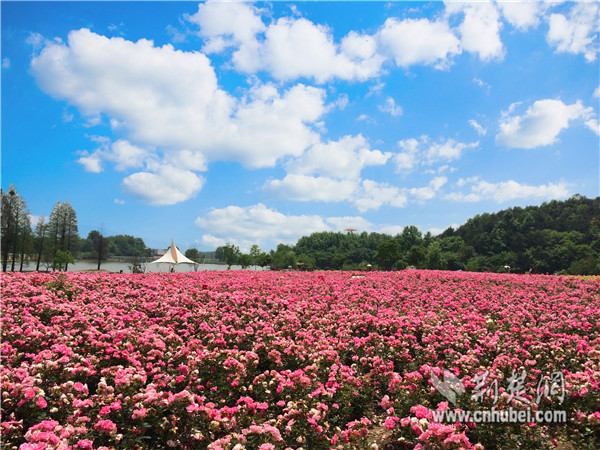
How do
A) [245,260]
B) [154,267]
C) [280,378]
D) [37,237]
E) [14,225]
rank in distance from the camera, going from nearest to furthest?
[280,378] → [154,267] → [14,225] → [37,237] → [245,260]

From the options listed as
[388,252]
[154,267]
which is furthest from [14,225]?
[388,252]

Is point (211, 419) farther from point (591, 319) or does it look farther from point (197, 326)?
point (591, 319)

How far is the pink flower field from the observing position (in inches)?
132

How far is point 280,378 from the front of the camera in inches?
164

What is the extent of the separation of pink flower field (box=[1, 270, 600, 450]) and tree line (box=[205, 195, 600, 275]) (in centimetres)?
4129

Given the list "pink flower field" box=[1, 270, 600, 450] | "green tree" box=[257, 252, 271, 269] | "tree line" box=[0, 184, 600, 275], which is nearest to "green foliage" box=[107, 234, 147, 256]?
"tree line" box=[0, 184, 600, 275]

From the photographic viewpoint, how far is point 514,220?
273 feet

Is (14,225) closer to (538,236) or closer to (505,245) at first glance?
(505,245)

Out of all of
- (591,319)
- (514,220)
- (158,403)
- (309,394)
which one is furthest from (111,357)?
(514,220)

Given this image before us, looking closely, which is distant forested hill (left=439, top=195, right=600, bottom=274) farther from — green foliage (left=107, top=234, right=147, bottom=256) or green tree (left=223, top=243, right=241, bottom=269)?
green foliage (left=107, top=234, right=147, bottom=256)

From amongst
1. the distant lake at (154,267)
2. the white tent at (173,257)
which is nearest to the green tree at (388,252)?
the distant lake at (154,267)

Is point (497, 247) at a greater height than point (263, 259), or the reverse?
point (497, 247)

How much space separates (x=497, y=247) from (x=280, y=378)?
8882 cm

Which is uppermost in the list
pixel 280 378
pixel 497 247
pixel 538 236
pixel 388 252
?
pixel 538 236
